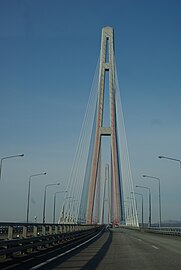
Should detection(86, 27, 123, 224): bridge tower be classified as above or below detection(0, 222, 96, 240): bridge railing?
above

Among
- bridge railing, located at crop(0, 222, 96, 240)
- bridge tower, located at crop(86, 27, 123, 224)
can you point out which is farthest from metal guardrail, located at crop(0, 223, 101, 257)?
bridge tower, located at crop(86, 27, 123, 224)

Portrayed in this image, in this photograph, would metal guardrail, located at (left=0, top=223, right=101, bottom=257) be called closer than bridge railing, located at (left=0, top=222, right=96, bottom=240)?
Yes

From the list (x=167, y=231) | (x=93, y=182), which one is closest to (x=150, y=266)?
(x=93, y=182)

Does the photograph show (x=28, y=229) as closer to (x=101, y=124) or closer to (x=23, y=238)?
(x=23, y=238)

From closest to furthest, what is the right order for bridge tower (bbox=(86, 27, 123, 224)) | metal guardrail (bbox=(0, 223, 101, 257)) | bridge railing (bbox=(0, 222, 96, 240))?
metal guardrail (bbox=(0, 223, 101, 257))
bridge railing (bbox=(0, 222, 96, 240))
bridge tower (bbox=(86, 27, 123, 224))

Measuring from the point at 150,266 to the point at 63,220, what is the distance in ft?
120

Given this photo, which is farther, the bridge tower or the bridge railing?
the bridge tower

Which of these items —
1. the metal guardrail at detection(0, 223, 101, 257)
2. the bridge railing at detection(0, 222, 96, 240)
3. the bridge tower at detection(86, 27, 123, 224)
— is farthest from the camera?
the bridge tower at detection(86, 27, 123, 224)

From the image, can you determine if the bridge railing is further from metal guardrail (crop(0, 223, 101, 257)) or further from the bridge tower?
the bridge tower

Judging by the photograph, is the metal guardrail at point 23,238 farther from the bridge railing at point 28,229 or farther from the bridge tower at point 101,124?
the bridge tower at point 101,124

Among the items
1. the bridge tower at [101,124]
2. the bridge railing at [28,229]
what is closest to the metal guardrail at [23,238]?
the bridge railing at [28,229]

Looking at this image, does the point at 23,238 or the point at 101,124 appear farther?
the point at 101,124

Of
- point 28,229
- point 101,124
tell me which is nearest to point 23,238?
point 28,229

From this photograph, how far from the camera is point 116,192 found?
5019 centimetres
